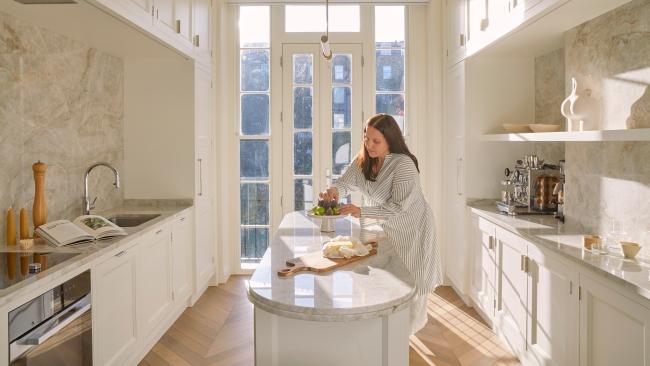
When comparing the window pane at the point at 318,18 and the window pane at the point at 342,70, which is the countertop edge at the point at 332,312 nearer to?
the window pane at the point at 342,70

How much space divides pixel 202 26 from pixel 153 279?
2.28 metres

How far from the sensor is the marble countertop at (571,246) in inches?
75.3

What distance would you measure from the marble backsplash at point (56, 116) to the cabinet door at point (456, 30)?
2833mm

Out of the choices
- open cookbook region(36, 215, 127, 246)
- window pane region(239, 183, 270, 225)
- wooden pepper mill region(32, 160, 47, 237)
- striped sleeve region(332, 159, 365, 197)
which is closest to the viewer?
open cookbook region(36, 215, 127, 246)

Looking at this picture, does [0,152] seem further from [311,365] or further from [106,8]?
[311,365]

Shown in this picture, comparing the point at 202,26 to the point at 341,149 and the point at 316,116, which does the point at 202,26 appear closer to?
the point at 316,116

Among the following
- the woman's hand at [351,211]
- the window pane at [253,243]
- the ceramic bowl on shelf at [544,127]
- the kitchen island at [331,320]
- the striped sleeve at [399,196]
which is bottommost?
the window pane at [253,243]

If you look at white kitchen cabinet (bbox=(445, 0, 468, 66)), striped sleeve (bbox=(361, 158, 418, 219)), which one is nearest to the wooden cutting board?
striped sleeve (bbox=(361, 158, 418, 219))

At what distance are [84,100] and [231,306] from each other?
201 cm

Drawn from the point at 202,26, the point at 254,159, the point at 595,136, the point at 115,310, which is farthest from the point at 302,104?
the point at 595,136

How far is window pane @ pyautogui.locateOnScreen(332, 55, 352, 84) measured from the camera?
5.03 metres

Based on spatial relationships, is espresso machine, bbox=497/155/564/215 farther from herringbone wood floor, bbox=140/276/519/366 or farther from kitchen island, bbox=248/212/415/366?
kitchen island, bbox=248/212/415/366

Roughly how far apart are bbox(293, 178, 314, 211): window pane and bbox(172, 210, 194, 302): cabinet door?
1.28m

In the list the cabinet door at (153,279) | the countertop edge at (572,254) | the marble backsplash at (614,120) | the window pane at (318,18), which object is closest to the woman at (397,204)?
the countertop edge at (572,254)
